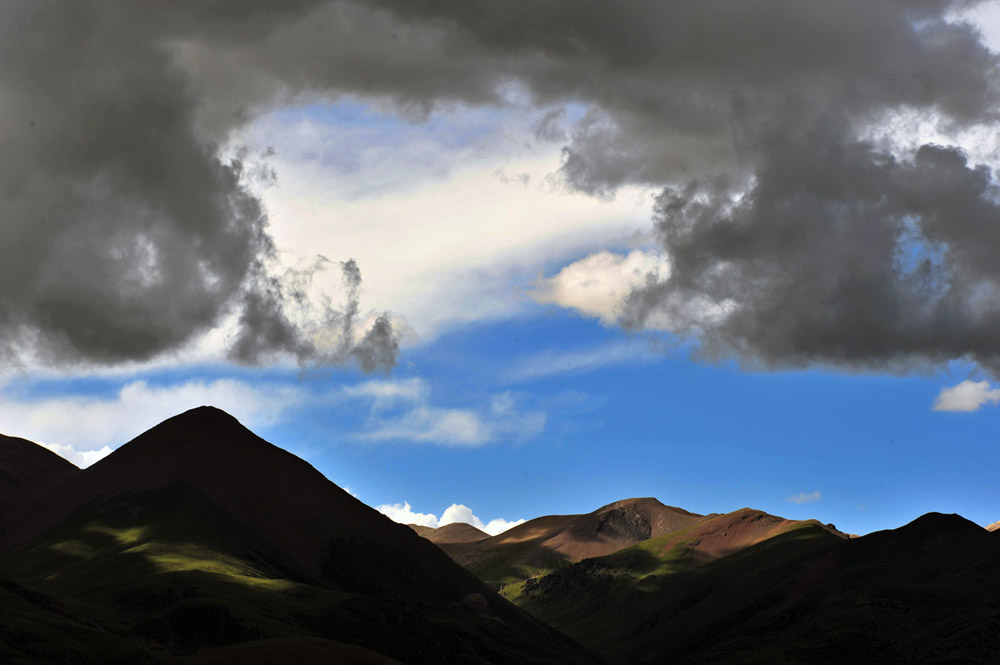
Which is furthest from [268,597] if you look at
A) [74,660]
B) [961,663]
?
[961,663]

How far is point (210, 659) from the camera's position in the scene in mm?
110562

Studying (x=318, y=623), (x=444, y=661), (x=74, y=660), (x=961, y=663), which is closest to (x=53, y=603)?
Answer: (x=74, y=660)

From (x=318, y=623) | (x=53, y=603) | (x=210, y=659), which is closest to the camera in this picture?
(x=210, y=659)

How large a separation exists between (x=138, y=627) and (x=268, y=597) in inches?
1217

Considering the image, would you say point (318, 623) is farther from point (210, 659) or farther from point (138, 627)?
point (210, 659)

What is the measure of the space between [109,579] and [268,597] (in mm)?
31652

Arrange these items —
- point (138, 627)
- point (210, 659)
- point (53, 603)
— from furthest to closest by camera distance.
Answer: point (138, 627), point (53, 603), point (210, 659)

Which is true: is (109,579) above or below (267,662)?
above

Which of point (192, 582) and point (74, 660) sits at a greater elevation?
point (192, 582)

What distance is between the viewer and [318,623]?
175 m

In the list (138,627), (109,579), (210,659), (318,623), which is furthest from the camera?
(109,579)

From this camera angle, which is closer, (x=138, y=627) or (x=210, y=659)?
(x=210, y=659)

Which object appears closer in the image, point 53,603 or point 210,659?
point 210,659

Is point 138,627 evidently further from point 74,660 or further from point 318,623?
point 74,660
